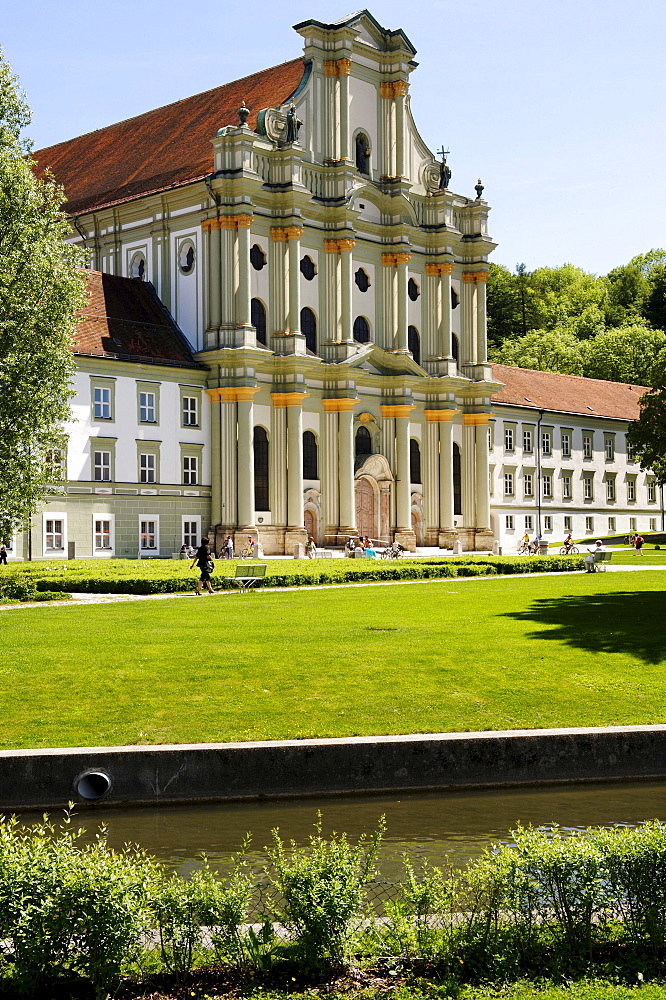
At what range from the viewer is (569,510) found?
93.8 meters

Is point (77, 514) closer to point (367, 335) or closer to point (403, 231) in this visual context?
point (367, 335)

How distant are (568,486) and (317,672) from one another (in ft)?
245

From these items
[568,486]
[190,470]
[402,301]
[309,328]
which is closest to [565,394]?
[568,486]

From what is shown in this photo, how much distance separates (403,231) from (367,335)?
7.01 metres

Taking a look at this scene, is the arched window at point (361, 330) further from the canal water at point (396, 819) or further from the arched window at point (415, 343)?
the canal water at point (396, 819)

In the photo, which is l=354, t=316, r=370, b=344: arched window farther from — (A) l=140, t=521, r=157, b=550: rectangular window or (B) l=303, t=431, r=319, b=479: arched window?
(A) l=140, t=521, r=157, b=550: rectangular window

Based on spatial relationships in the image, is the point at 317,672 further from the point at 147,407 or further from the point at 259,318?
the point at 259,318

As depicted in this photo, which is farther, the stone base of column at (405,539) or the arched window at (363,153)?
the arched window at (363,153)

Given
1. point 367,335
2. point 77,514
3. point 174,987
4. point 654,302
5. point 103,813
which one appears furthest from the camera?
point 654,302

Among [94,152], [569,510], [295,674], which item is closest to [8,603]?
[295,674]

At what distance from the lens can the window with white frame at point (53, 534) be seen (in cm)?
5625

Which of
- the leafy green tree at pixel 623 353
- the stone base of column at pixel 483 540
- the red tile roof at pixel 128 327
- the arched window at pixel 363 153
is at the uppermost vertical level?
the arched window at pixel 363 153

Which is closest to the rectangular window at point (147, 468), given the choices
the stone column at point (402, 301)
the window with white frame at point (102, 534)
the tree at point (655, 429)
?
the window with white frame at point (102, 534)

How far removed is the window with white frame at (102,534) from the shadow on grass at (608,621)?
1174 inches
